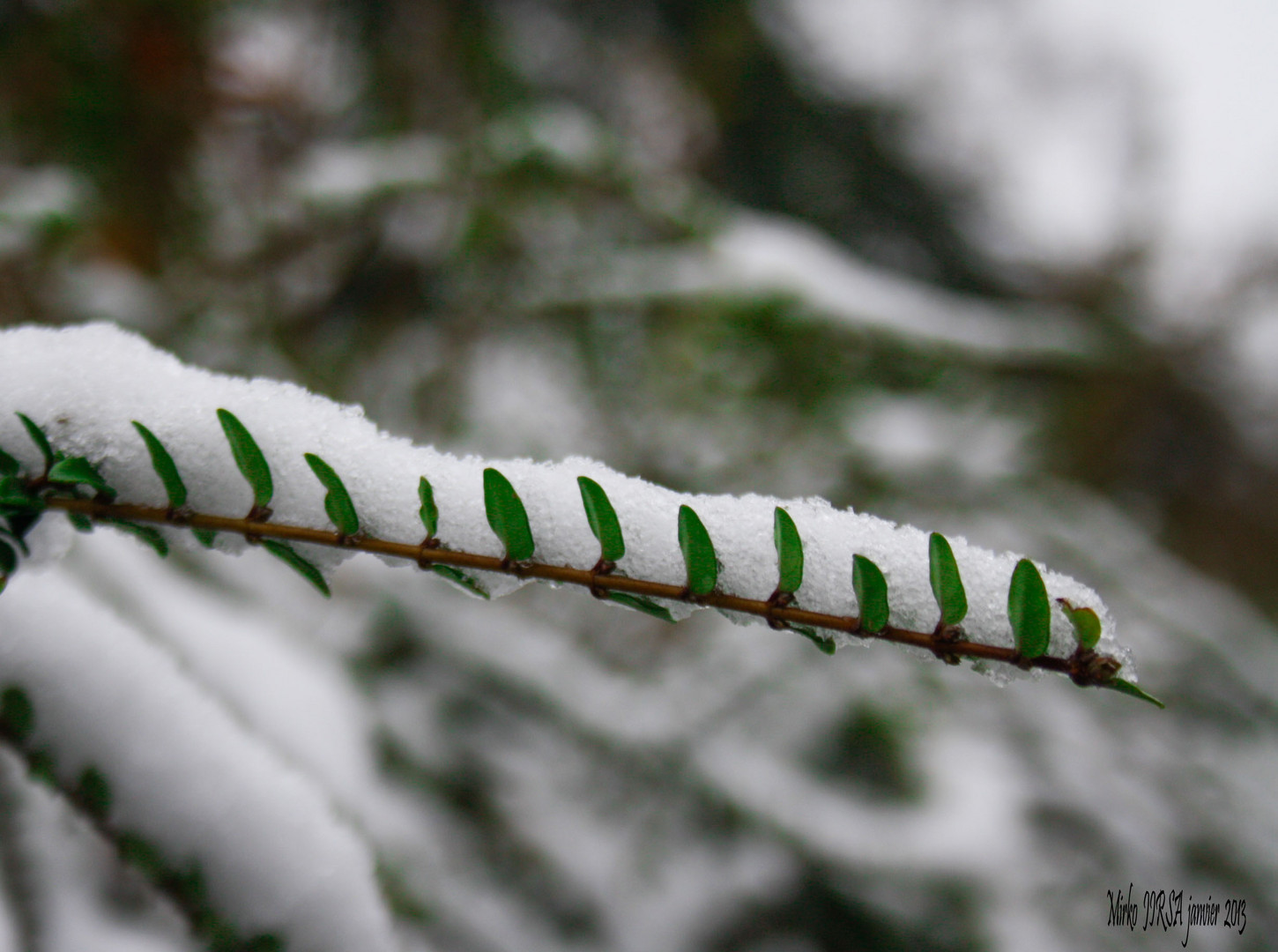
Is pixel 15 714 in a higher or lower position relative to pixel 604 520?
lower

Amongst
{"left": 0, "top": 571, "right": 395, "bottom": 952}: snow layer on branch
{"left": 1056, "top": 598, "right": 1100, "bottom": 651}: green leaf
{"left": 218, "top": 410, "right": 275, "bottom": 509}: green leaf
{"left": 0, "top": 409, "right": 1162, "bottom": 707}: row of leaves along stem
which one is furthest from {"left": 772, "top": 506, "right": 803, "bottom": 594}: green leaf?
{"left": 0, "top": 571, "right": 395, "bottom": 952}: snow layer on branch

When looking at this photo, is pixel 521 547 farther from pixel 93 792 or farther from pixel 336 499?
pixel 93 792

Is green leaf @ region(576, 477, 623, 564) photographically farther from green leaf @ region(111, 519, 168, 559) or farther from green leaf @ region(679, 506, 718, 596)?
green leaf @ region(111, 519, 168, 559)

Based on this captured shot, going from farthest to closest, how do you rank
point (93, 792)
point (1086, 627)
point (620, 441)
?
point (620, 441), point (93, 792), point (1086, 627)

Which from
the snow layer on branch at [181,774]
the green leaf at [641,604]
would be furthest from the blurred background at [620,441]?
the green leaf at [641,604]

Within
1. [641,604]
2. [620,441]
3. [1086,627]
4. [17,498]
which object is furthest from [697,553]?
[620,441]

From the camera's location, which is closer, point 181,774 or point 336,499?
point 336,499

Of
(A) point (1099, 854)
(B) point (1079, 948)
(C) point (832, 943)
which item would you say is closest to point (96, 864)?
(C) point (832, 943)
